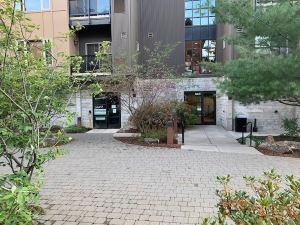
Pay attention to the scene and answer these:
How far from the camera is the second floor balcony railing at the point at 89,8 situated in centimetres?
1731

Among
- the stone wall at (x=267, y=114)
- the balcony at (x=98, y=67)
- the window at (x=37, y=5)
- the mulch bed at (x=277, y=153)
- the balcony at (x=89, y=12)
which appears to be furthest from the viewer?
the window at (x=37, y=5)

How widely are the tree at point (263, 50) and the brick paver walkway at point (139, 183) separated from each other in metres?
2.36

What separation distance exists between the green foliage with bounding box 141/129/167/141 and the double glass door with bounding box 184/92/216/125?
8200 millimetres

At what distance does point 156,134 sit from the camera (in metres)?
12.3

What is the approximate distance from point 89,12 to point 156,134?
31.0 ft

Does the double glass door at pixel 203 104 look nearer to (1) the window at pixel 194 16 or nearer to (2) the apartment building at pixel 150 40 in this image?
(2) the apartment building at pixel 150 40

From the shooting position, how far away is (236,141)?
42.2 feet

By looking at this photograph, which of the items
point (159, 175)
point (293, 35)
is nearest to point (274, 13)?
point (293, 35)

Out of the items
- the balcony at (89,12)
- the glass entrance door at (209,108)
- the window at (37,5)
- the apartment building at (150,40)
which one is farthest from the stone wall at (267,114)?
the window at (37,5)

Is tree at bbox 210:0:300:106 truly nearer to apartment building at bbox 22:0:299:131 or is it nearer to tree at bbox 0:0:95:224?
apartment building at bbox 22:0:299:131

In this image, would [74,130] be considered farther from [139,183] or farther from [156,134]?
[139,183]

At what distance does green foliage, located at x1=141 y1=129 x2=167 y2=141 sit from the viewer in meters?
12.3

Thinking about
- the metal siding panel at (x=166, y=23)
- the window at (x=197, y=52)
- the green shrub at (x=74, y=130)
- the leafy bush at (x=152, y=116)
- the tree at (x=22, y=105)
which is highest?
the metal siding panel at (x=166, y=23)

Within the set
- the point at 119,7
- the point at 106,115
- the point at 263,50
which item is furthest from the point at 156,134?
the point at 119,7
